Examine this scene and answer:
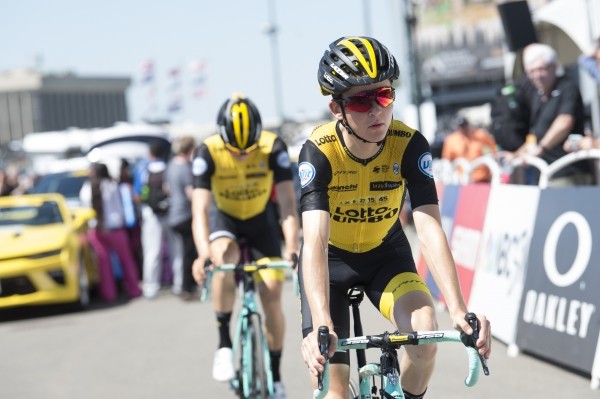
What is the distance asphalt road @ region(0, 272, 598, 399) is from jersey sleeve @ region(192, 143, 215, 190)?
5.39 feet

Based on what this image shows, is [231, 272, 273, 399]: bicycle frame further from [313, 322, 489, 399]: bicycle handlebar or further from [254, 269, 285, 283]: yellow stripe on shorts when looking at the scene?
[313, 322, 489, 399]: bicycle handlebar

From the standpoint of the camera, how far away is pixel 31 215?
14.6 metres

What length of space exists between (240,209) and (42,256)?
6.16 meters

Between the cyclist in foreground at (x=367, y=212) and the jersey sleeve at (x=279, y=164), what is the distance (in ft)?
7.86

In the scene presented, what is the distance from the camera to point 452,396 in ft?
24.0

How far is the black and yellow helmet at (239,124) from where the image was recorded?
712 cm

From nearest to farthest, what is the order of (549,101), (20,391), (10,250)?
(20,391)
(549,101)
(10,250)

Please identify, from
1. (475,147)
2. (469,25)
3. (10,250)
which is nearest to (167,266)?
(10,250)

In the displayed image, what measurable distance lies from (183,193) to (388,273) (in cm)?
943

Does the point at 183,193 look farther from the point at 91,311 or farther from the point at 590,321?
the point at 590,321

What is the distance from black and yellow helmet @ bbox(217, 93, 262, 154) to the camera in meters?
7.12

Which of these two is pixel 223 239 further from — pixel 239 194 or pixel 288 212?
pixel 288 212

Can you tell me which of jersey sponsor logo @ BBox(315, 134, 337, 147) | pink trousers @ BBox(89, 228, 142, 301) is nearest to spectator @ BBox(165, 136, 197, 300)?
pink trousers @ BBox(89, 228, 142, 301)

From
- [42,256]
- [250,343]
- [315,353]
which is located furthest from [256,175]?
[42,256]
